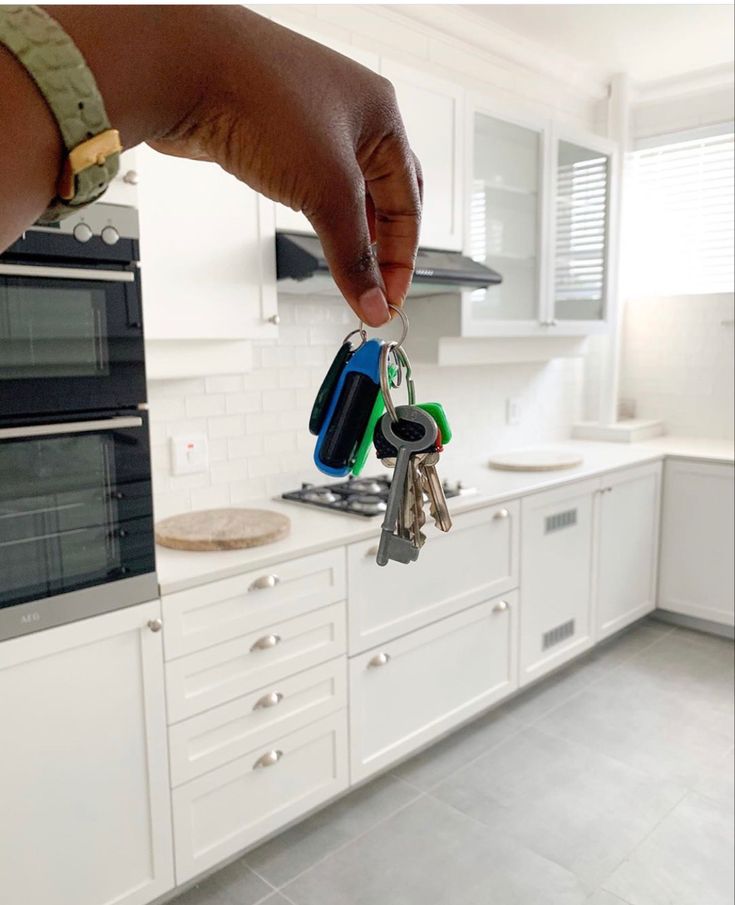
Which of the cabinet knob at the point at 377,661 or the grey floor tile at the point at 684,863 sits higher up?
the cabinet knob at the point at 377,661

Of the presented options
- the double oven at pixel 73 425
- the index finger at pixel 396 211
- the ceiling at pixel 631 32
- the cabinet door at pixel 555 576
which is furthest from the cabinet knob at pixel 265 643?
the ceiling at pixel 631 32

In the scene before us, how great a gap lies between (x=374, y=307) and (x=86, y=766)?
1566 millimetres

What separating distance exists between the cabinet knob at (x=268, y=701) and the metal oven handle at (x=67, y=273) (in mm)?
1085

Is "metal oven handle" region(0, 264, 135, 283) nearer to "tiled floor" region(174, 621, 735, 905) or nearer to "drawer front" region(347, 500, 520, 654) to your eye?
"drawer front" region(347, 500, 520, 654)

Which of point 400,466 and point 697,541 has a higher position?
point 400,466

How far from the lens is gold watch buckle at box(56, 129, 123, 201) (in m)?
0.29

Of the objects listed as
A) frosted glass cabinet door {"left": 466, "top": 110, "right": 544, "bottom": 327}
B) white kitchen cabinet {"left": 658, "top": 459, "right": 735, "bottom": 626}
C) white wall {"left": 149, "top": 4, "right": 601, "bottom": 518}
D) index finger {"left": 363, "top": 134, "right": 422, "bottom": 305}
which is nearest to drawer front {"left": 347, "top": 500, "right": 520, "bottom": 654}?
white wall {"left": 149, "top": 4, "right": 601, "bottom": 518}

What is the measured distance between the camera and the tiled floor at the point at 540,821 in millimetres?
1961

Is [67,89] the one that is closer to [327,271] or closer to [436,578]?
[327,271]

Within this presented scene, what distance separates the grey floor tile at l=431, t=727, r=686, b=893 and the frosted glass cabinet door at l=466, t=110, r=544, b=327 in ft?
5.22

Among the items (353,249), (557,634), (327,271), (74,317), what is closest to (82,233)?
(74,317)

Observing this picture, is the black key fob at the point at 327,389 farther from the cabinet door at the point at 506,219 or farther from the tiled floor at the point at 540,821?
the cabinet door at the point at 506,219

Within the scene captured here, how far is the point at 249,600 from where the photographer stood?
6.19 feet

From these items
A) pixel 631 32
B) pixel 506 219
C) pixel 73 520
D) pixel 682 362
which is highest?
pixel 631 32
